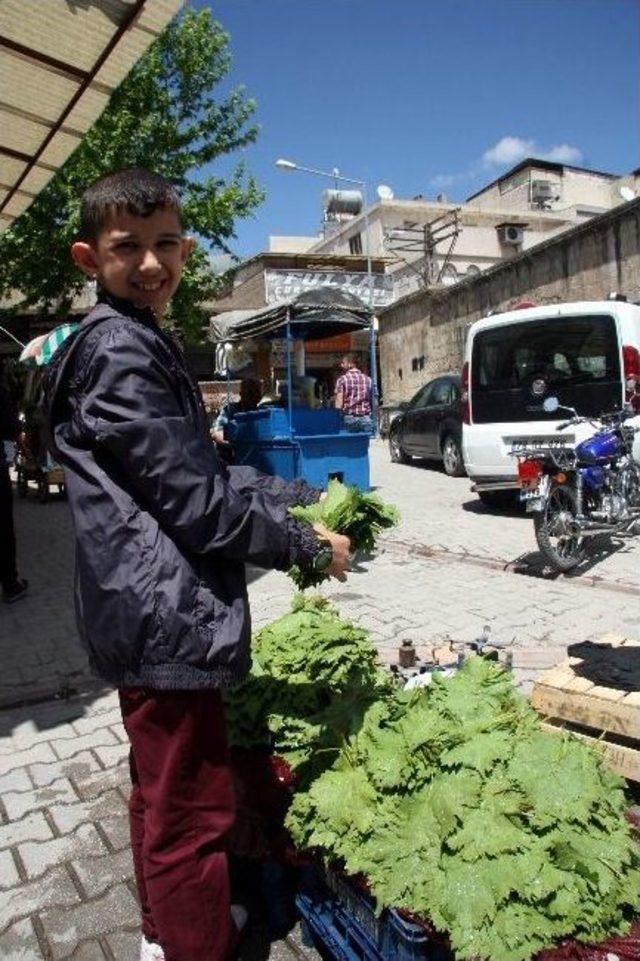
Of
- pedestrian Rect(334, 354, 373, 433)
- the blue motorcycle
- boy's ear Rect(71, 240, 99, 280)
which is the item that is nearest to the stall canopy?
pedestrian Rect(334, 354, 373, 433)

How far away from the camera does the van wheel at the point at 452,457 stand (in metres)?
13.2

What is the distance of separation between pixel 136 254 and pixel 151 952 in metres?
1.99

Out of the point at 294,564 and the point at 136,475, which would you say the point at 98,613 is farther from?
the point at 294,564

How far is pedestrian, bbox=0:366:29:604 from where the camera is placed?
19.6ft

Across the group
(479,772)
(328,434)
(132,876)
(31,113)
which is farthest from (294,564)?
(328,434)

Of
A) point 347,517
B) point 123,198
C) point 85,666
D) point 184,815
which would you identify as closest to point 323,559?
point 347,517

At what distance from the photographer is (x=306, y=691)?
2.66 m

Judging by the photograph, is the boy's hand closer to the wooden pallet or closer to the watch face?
the watch face

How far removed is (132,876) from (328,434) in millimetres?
7562

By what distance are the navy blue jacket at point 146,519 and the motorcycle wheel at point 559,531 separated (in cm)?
516

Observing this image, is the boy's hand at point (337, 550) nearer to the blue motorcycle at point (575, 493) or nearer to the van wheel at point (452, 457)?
the blue motorcycle at point (575, 493)

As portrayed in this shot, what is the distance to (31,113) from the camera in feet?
16.6

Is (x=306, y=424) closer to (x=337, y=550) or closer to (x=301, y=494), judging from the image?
(x=301, y=494)

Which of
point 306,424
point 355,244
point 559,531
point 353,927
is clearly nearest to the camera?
point 353,927
